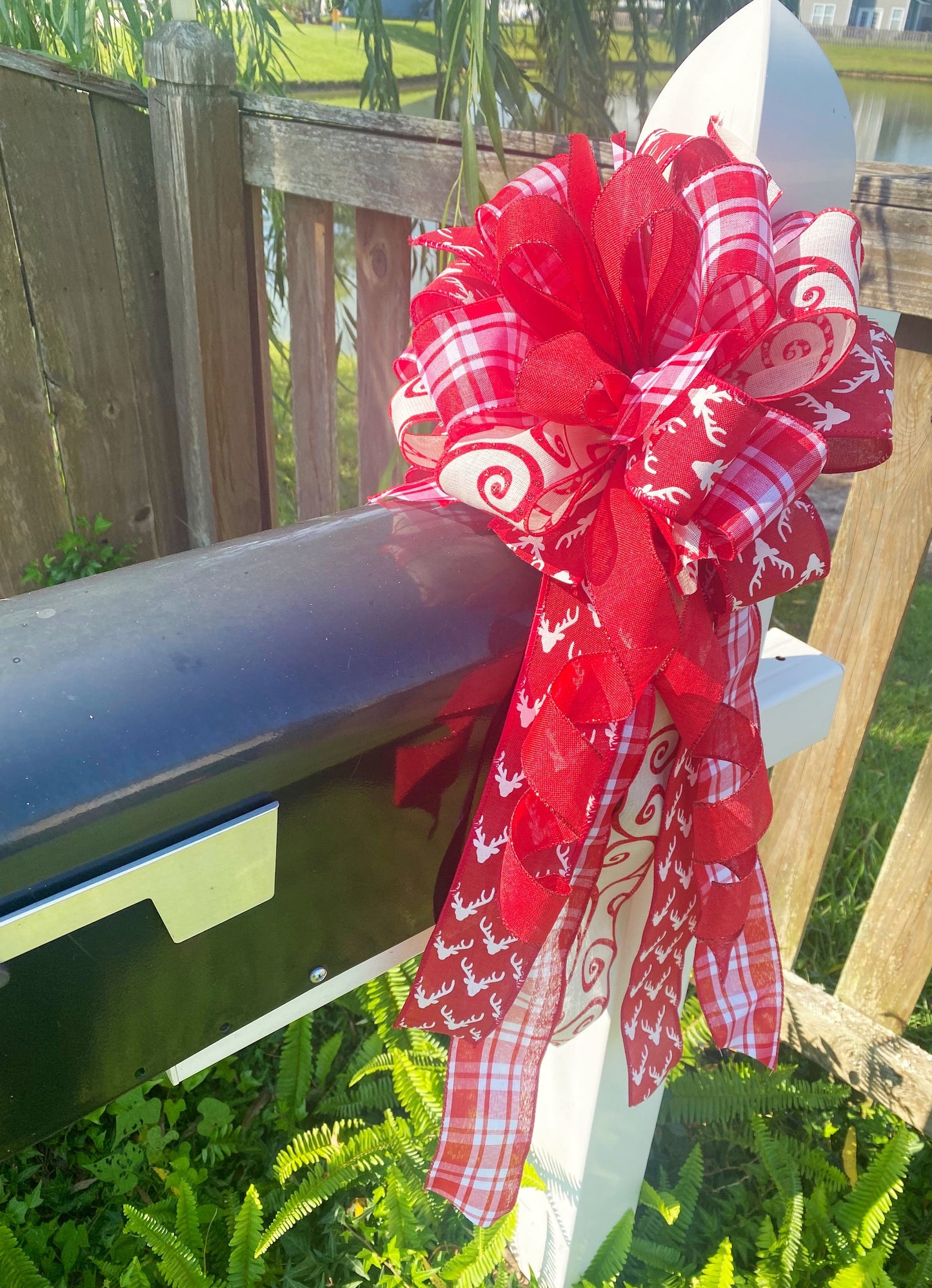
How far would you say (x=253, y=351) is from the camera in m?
2.34

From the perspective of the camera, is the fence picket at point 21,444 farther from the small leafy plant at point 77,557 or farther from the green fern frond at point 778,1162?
the green fern frond at point 778,1162

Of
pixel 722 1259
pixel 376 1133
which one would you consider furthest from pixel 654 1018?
pixel 376 1133

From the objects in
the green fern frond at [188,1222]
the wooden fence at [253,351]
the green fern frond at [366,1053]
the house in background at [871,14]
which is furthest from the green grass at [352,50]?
the green fern frond at [188,1222]

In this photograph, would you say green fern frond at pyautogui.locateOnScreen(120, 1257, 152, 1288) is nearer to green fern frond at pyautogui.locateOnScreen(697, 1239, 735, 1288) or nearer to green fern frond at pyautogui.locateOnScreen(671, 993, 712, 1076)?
green fern frond at pyautogui.locateOnScreen(697, 1239, 735, 1288)

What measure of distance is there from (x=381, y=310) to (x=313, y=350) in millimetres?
256

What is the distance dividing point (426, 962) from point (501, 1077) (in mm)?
203

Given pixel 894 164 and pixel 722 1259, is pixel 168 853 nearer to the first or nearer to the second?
pixel 722 1259

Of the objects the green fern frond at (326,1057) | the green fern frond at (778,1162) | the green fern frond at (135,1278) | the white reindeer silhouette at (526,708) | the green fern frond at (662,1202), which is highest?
the white reindeer silhouette at (526,708)

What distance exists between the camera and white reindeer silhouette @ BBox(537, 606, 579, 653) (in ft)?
1.80

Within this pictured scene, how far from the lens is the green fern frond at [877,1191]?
1410 millimetres

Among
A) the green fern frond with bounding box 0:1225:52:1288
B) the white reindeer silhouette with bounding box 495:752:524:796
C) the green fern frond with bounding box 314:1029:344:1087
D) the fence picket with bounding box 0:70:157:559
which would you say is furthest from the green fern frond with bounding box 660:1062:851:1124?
the fence picket with bounding box 0:70:157:559

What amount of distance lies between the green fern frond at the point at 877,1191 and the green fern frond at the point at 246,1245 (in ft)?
3.08

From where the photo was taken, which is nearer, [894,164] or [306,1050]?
[894,164]

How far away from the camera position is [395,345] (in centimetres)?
199
